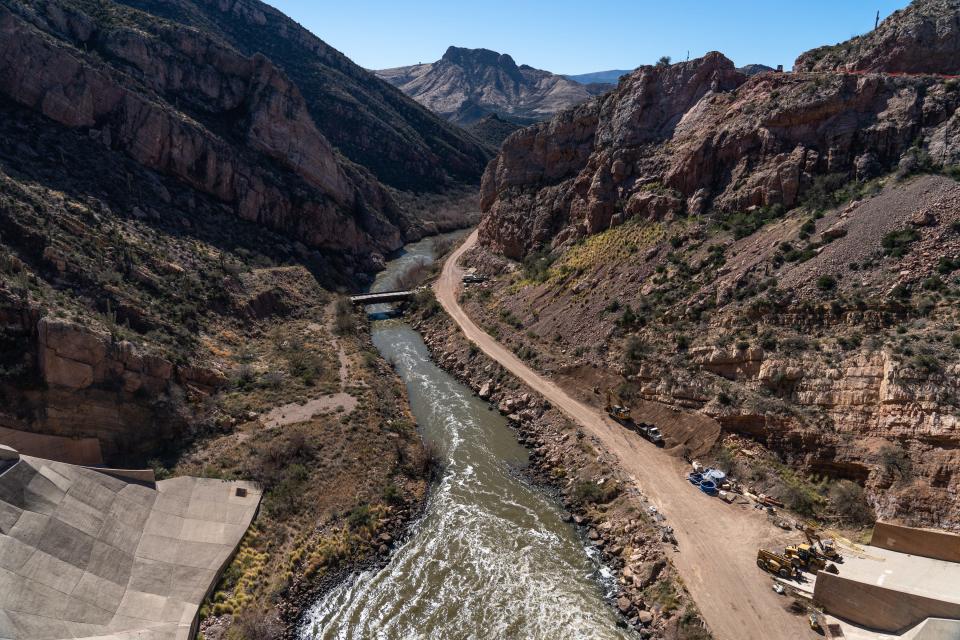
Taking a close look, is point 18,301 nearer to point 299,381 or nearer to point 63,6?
point 299,381

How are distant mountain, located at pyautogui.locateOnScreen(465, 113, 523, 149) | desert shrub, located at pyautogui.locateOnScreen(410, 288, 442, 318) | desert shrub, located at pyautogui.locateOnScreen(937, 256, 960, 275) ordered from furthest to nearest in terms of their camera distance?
1. distant mountain, located at pyautogui.locateOnScreen(465, 113, 523, 149)
2. desert shrub, located at pyautogui.locateOnScreen(410, 288, 442, 318)
3. desert shrub, located at pyautogui.locateOnScreen(937, 256, 960, 275)

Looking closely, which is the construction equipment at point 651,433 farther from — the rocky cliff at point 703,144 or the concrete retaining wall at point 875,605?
the rocky cliff at point 703,144

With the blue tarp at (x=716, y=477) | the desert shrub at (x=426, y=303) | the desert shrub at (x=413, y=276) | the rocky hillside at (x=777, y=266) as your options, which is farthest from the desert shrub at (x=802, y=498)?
the desert shrub at (x=413, y=276)

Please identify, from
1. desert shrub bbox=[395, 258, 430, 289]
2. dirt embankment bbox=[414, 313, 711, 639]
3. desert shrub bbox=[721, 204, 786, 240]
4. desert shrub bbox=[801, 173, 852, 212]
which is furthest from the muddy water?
desert shrub bbox=[395, 258, 430, 289]

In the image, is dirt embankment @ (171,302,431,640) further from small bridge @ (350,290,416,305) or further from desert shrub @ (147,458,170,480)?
small bridge @ (350,290,416,305)

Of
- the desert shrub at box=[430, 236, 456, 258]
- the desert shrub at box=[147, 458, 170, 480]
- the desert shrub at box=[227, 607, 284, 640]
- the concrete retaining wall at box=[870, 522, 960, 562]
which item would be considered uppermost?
the concrete retaining wall at box=[870, 522, 960, 562]

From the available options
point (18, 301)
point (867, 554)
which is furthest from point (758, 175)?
point (18, 301)
